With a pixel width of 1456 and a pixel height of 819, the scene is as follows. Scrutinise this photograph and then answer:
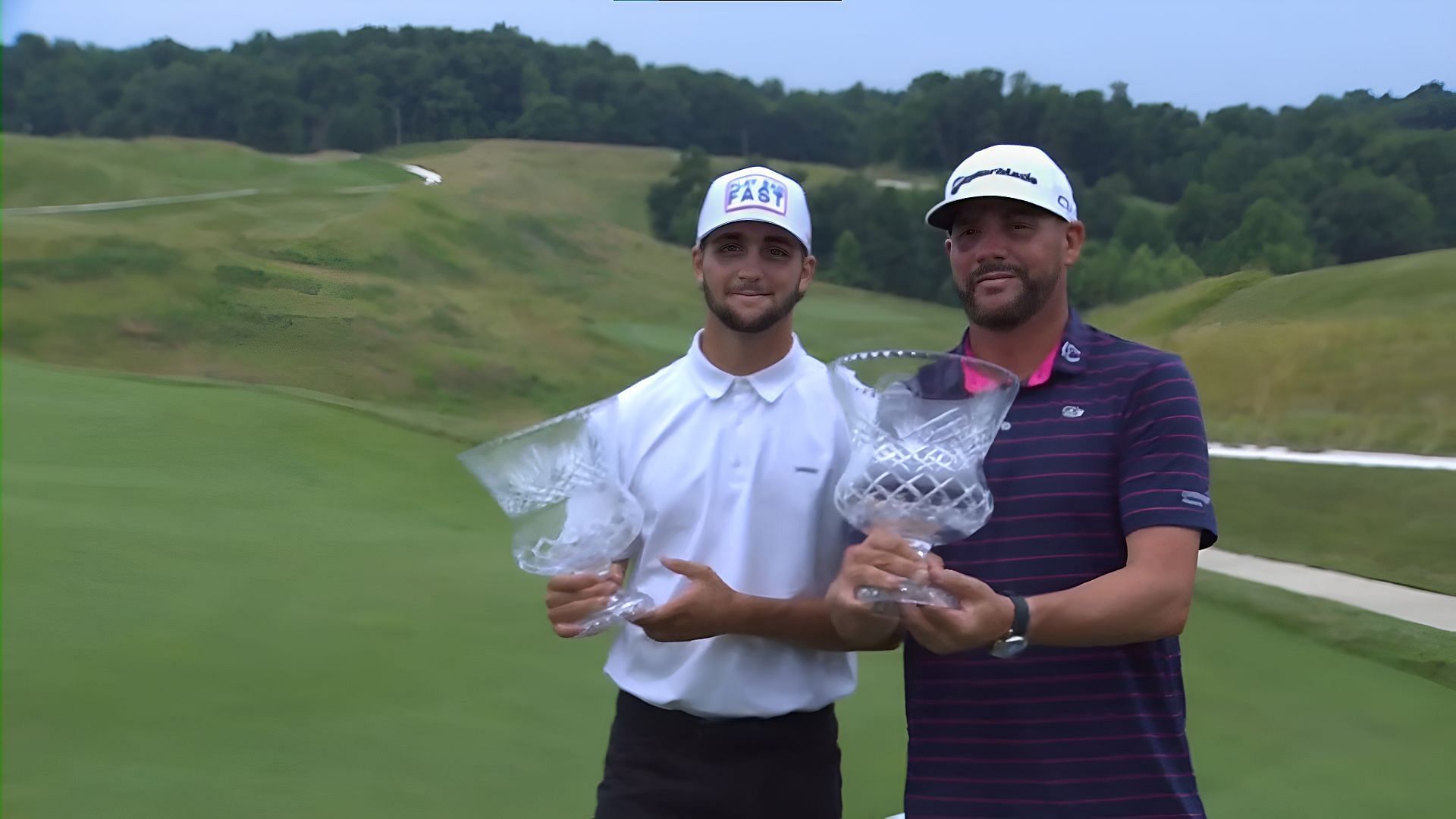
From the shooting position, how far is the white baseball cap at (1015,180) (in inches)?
71.6

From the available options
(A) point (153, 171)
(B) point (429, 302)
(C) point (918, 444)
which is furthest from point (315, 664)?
(C) point (918, 444)

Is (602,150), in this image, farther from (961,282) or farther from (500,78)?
(961,282)

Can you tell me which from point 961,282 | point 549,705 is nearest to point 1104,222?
point 549,705

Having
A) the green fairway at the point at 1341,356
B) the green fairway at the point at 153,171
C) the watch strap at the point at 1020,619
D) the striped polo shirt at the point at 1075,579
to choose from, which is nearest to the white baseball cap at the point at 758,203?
the striped polo shirt at the point at 1075,579

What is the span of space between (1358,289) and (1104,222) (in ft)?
8.25

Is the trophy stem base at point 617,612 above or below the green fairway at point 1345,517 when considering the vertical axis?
above

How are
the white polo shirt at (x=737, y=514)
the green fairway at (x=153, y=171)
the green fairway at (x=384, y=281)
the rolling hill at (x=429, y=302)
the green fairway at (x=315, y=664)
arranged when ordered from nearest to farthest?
the white polo shirt at (x=737, y=514) → the green fairway at (x=315, y=664) → the green fairway at (x=384, y=281) → the rolling hill at (x=429, y=302) → the green fairway at (x=153, y=171)

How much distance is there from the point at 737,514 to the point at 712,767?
0.43 meters

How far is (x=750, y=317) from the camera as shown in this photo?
2.07 metres

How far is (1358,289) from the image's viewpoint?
5.24 metres

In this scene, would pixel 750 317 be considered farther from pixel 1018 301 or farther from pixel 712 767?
pixel 712 767

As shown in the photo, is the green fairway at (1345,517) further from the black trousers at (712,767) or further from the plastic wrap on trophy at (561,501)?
the plastic wrap on trophy at (561,501)

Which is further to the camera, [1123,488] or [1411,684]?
[1411,684]

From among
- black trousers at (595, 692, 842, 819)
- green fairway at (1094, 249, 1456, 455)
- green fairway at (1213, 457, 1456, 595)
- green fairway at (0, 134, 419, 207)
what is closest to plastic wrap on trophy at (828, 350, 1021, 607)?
black trousers at (595, 692, 842, 819)
